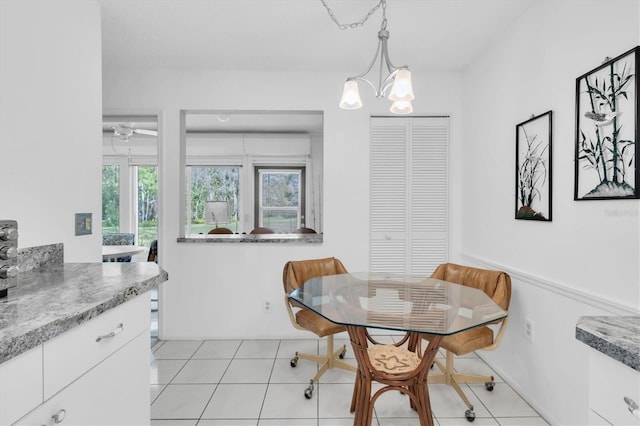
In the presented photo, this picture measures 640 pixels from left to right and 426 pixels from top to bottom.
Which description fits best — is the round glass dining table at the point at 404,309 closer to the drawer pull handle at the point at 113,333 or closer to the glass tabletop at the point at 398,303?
the glass tabletop at the point at 398,303

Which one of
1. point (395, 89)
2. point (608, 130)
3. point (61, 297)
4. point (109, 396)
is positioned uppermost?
point (395, 89)

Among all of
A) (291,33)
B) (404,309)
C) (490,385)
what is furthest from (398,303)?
(291,33)

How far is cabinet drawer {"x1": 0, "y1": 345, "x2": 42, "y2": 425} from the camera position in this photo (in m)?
0.69

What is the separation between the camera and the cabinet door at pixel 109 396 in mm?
847

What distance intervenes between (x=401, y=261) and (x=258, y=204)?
341 centimetres

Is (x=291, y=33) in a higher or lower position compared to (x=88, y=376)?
higher

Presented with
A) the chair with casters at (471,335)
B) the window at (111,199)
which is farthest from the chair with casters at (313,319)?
the window at (111,199)

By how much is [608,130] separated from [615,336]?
1.12m

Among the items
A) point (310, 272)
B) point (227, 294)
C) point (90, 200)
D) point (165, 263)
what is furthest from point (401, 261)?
point (90, 200)

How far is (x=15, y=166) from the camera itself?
1479 millimetres

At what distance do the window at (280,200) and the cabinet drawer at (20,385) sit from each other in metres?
5.08

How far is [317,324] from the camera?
2.21 m

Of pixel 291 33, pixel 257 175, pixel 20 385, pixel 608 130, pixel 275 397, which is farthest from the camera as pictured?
pixel 257 175

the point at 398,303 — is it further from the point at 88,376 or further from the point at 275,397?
the point at 88,376
